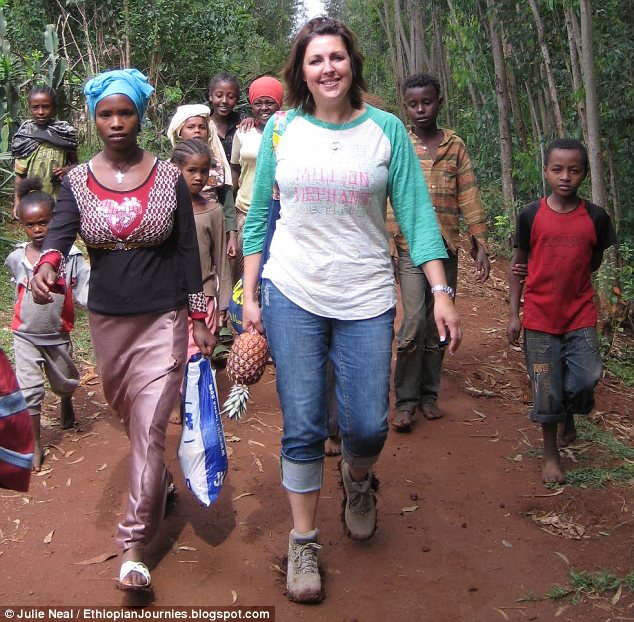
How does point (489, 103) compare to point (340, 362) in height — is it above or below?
above

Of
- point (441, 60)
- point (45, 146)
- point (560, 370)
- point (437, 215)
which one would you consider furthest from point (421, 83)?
point (441, 60)

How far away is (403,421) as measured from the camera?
5215 millimetres

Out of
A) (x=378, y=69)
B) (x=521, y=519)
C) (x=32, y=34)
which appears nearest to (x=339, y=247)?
(x=521, y=519)

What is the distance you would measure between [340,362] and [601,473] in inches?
80.3

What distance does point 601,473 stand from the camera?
181 inches

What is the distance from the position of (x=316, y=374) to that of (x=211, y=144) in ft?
10.6

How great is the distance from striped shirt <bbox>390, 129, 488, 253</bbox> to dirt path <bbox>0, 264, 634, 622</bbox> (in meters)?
1.25

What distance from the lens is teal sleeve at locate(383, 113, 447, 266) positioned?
3285 millimetres

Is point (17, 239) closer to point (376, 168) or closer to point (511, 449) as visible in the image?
point (511, 449)

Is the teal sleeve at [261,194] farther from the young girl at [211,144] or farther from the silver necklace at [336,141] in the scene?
the young girl at [211,144]

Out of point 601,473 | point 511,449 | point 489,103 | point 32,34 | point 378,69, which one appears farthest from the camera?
point 378,69

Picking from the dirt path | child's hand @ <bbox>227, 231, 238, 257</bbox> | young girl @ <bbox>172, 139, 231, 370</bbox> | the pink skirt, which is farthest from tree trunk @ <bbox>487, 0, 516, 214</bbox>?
the pink skirt

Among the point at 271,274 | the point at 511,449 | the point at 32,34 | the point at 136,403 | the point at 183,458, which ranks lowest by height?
the point at 511,449

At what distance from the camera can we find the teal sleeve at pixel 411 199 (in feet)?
10.8
